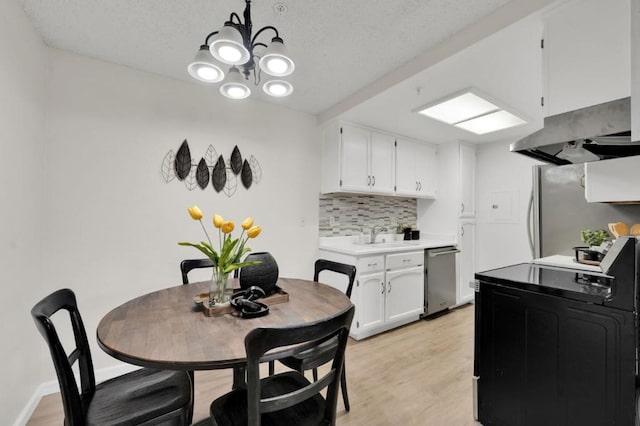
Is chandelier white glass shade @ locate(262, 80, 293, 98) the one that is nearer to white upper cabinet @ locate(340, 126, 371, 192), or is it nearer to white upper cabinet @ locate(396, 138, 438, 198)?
white upper cabinet @ locate(340, 126, 371, 192)

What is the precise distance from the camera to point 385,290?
298cm

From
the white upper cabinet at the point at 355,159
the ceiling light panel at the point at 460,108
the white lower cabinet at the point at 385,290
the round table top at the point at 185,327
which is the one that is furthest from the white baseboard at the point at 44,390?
the ceiling light panel at the point at 460,108

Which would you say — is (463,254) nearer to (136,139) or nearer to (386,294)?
(386,294)

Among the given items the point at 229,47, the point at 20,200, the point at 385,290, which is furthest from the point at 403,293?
the point at 20,200

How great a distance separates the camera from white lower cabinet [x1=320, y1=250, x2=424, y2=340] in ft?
9.16

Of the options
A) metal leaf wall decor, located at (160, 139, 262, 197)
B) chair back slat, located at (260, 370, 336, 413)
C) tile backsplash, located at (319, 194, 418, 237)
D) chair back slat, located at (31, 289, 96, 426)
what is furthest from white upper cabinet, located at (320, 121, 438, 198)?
chair back slat, located at (31, 289, 96, 426)

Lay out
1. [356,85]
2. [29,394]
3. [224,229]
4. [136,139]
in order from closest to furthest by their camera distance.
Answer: [224,229] < [29,394] < [136,139] < [356,85]

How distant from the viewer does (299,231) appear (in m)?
3.12

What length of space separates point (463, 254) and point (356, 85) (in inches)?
107

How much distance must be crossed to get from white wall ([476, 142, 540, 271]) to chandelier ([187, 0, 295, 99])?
3.51m

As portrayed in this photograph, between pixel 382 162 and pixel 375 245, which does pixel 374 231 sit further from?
pixel 382 162

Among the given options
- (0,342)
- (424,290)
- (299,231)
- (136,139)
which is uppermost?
(136,139)

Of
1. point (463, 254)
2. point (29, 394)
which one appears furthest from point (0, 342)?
point (463, 254)

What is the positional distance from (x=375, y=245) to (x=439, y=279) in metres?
0.93
